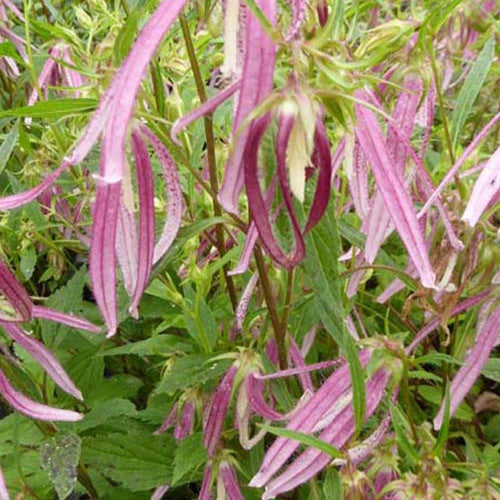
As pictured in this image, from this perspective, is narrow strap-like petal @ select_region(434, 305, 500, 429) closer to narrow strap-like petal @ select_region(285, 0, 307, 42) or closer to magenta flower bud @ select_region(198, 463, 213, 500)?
magenta flower bud @ select_region(198, 463, 213, 500)

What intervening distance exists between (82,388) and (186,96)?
43 cm

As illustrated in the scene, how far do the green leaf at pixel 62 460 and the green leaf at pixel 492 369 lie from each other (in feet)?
1.57

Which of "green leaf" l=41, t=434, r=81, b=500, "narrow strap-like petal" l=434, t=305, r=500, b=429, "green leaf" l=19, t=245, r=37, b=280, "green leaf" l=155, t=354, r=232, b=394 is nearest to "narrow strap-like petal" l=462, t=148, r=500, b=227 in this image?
"narrow strap-like petal" l=434, t=305, r=500, b=429

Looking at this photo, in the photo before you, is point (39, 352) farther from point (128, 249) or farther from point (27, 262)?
point (27, 262)

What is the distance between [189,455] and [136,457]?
0.47 feet

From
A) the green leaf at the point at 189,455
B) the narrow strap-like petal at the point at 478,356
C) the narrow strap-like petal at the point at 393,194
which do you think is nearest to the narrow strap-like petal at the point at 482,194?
the narrow strap-like petal at the point at 393,194

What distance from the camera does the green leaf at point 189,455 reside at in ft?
2.98

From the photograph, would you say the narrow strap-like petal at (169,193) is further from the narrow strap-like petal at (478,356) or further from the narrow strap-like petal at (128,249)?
the narrow strap-like petal at (478,356)

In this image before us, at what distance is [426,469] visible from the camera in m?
0.73

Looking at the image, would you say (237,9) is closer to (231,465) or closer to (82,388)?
(231,465)

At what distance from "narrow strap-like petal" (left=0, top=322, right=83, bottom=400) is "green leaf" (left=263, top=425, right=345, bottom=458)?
0.87ft

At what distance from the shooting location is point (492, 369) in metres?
0.95

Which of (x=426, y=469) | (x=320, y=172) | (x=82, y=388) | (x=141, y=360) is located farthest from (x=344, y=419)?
(x=141, y=360)

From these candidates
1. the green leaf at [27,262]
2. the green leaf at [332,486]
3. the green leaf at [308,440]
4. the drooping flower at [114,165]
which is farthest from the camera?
the green leaf at [27,262]
